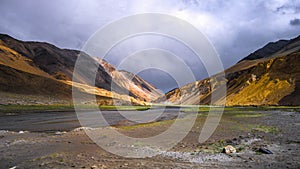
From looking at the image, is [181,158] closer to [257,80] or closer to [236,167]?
[236,167]

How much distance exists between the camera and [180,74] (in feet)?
89.4

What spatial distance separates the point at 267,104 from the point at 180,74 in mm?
88199

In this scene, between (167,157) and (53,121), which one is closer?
(167,157)

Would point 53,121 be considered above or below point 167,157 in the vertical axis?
above

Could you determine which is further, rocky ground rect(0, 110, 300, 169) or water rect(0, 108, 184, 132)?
water rect(0, 108, 184, 132)

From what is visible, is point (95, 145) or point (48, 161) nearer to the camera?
point (48, 161)

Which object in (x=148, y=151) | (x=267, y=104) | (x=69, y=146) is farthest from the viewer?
(x=267, y=104)

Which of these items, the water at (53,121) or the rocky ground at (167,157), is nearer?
the rocky ground at (167,157)

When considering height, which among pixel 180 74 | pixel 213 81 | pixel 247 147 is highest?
pixel 213 81

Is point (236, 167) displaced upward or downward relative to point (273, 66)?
downward

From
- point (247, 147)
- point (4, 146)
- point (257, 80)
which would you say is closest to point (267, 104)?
point (257, 80)

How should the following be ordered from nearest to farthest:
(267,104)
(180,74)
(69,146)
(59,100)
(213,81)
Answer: (69,146) < (180,74) < (267,104) < (59,100) < (213,81)

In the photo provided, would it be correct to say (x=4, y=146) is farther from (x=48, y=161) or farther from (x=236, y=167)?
(x=236, y=167)

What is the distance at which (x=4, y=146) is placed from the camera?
16.5 metres
